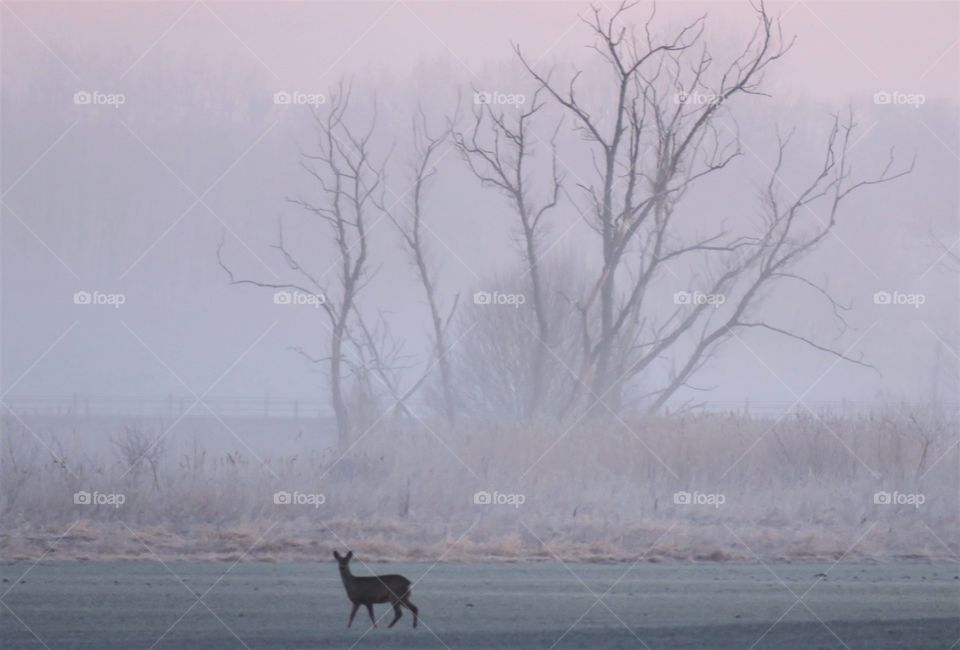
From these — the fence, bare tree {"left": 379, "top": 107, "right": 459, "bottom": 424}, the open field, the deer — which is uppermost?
bare tree {"left": 379, "top": 107, "right": 459, "bottom": 424}

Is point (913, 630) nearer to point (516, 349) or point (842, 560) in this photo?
point (842, 560)

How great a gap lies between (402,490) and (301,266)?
A: 809 cm

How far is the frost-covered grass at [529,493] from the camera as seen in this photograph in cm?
1197

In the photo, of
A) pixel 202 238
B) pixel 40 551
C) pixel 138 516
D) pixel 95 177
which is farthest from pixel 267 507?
pixel 95 177

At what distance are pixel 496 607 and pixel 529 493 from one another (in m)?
6.62

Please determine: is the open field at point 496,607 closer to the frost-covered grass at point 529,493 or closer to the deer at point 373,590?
the deer at point 373,590

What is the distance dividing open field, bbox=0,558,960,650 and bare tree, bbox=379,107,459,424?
34.6 ft

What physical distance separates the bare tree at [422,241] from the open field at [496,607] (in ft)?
34.6

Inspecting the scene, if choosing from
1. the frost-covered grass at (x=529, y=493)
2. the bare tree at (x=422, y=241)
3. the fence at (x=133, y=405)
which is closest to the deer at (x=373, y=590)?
the frost-covered grass at (x=529, y=493)

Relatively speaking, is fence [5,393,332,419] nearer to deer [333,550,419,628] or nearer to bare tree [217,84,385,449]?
bare tree [217,84,385,449]

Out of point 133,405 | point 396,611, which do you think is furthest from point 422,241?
point 396,611

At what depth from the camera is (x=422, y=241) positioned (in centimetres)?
2273

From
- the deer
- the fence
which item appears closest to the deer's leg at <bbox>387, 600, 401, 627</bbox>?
the deer

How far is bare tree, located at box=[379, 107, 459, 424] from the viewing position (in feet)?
68.5
